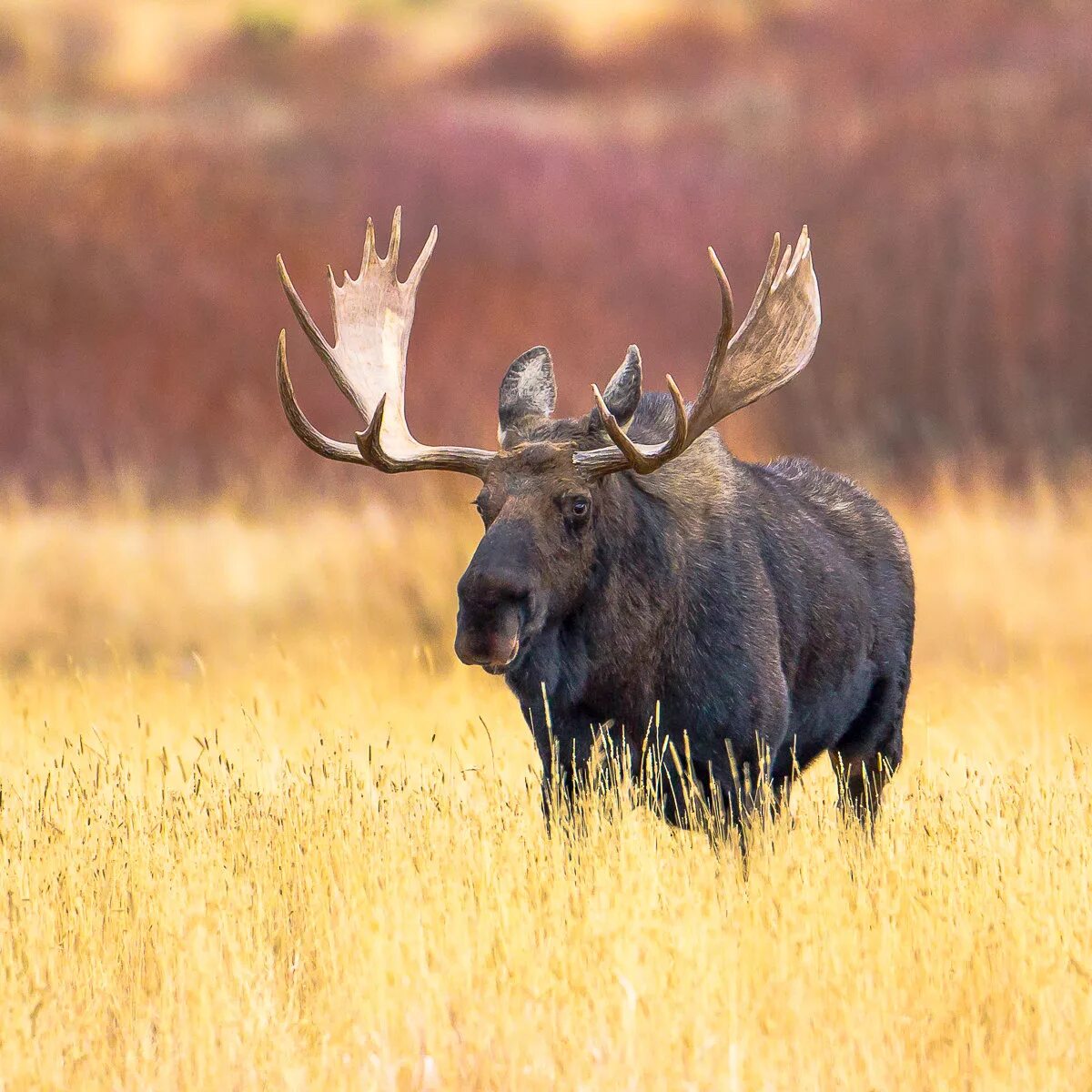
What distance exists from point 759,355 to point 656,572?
2.39 feet

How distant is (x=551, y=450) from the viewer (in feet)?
16.5

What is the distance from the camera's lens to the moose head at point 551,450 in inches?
184

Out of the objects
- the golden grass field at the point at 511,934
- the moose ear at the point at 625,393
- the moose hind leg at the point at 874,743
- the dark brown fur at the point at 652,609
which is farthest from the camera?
the moose hind leg at the point at 874,743

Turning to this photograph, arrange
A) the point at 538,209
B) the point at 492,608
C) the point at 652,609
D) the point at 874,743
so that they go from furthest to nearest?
the point at 538,209 < the point at 874,743 < the point at 652,609 < the point at 492,608

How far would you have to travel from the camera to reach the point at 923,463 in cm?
1479

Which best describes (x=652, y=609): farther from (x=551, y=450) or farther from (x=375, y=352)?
(x=375, y=352)

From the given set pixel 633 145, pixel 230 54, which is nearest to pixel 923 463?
pixel 633 145

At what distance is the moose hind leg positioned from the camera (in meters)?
6.13

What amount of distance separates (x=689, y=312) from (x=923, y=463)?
3.28m

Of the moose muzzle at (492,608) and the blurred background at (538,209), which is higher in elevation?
the blurred background at (538,209)

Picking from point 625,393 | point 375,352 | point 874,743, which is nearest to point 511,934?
point 625,393

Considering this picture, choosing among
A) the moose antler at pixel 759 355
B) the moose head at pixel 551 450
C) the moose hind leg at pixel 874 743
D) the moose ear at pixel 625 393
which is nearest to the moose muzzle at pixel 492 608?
the moose head at pixel 551 450

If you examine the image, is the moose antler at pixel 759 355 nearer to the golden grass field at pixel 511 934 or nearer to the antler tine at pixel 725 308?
the antler tine at pixel 725 308

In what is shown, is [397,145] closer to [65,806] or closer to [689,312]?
[689,312]
